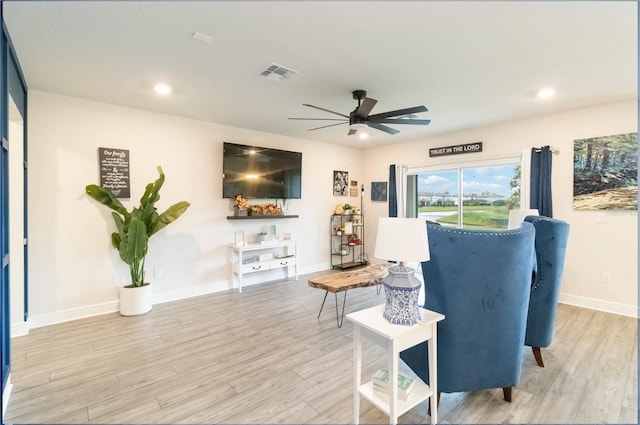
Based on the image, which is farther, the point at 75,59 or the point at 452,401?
the point at 75,59

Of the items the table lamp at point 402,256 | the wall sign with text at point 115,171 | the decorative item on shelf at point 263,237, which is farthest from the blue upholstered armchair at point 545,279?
the wall sign with text at point 115,171

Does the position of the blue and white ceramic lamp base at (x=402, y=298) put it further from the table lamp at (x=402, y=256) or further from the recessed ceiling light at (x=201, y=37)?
the recessed ceiling light at (x=201, y=37)

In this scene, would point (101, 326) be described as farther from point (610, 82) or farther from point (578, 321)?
point (610, 82)

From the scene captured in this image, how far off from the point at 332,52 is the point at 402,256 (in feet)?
5.86

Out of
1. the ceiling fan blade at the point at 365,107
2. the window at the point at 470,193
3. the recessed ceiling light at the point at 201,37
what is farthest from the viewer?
the window at the point at 470,193

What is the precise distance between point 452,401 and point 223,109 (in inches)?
155

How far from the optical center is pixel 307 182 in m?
5.81

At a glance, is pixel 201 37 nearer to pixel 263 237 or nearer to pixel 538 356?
pixel 263 237

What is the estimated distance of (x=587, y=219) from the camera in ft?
12.8

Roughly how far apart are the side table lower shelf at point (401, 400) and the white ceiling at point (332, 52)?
7.81 feet

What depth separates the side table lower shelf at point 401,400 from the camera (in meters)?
1.69

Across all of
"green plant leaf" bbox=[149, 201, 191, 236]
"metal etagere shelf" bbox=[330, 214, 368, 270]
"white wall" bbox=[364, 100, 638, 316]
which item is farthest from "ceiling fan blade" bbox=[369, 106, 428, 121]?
"metal etagere shelf" bbox=[330, 214, 368, 270]

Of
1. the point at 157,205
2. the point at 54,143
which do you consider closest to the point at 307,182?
the point at 157,205

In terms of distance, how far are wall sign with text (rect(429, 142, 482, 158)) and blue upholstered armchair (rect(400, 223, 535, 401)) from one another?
3.45 meters
